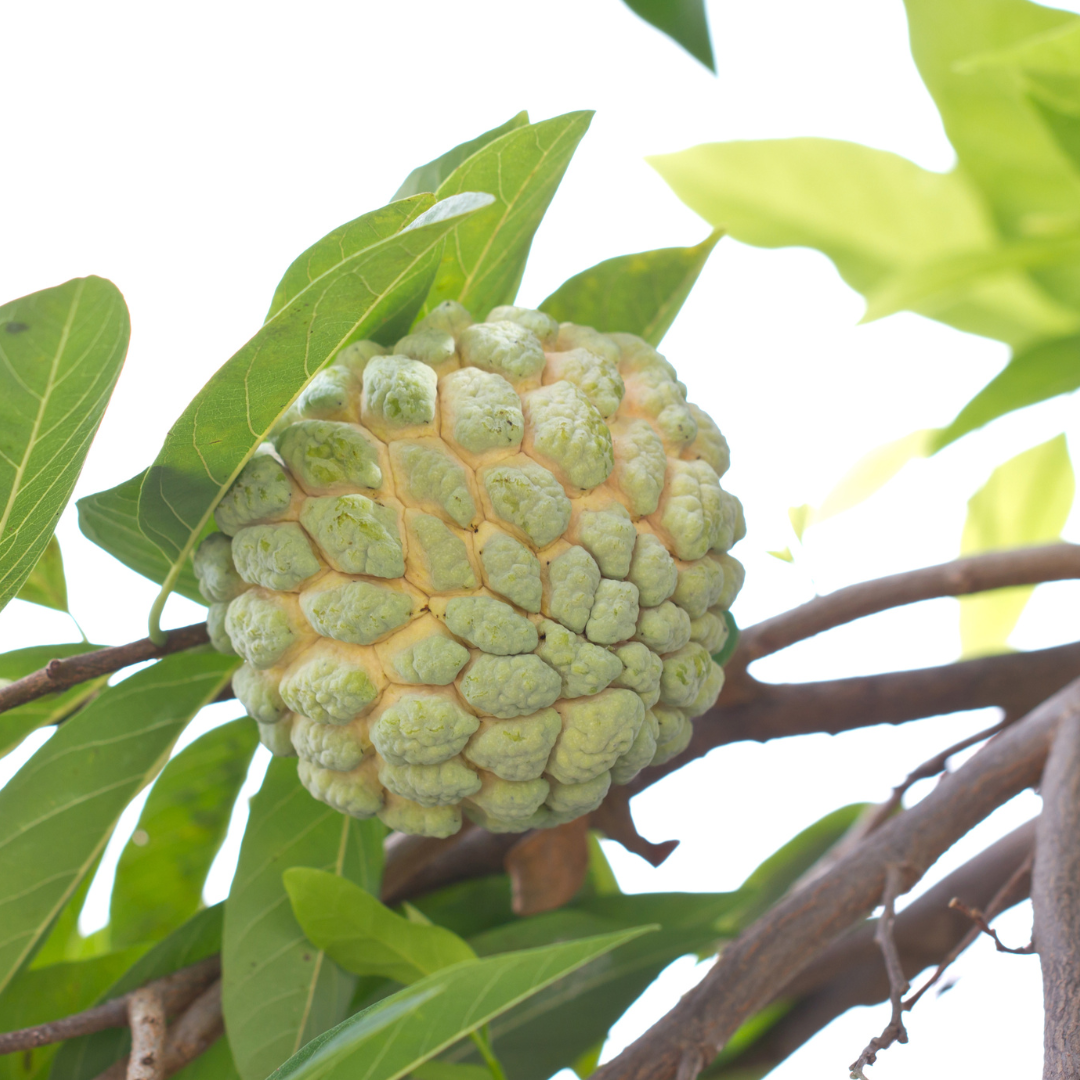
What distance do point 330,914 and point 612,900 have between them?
0.41 m

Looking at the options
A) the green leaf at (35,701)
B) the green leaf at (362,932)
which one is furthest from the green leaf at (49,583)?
the green leaf at (362,932)

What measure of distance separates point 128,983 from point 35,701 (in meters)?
0.30

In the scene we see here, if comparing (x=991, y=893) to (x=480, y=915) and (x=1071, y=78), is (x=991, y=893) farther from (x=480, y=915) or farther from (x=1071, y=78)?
(x=1071, y=78)

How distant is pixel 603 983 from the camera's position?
3.79 feet

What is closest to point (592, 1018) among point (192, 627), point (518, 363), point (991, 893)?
point (991, 893)

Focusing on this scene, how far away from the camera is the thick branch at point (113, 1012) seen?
0.81 meters

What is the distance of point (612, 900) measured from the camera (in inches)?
45.3

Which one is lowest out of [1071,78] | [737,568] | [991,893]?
[991,893]

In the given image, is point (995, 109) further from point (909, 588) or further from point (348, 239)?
point (348, 239)

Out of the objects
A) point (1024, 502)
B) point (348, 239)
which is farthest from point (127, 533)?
point (1024, 502)

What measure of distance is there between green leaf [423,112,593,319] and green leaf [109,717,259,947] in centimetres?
53

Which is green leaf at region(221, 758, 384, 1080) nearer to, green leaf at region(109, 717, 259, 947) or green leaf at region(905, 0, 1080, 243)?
green leaf at region(109, 717, 259, 947)

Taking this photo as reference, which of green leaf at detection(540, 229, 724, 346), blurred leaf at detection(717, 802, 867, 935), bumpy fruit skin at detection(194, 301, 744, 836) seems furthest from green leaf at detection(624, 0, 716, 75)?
blurred leaf at detection(717, 802, 867, 935)

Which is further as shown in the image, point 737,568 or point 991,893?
point 991,893
